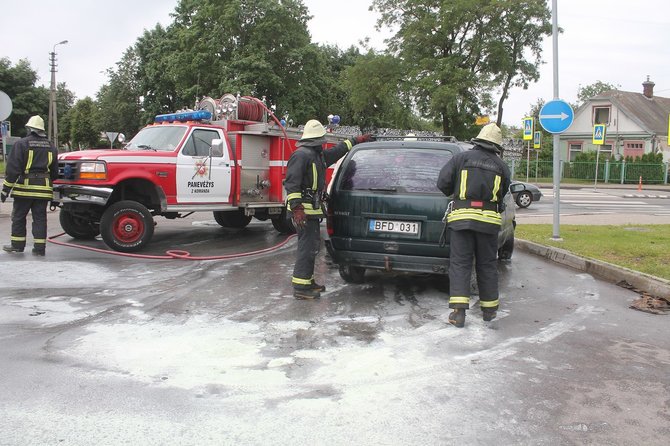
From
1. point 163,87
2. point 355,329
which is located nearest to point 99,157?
point 355,329

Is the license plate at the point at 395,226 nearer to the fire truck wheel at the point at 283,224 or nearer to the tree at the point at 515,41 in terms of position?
the fire truck wheel at the point at 283,224

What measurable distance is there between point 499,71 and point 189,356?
3589 cm

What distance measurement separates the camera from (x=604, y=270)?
772cm

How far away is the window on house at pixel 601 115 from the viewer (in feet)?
160

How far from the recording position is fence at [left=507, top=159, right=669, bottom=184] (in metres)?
38.6

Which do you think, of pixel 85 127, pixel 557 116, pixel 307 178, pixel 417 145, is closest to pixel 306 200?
pixel 307 178

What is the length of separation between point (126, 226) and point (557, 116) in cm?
728

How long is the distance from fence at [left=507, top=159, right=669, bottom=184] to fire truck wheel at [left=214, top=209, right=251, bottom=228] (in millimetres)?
29289

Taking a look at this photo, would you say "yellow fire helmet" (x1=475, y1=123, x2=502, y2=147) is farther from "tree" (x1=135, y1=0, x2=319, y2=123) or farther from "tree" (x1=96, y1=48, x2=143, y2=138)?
"tree" (x1=96, y1=48, x2=143, y2=138)

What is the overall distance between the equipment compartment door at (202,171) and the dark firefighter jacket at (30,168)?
1896 millimetres

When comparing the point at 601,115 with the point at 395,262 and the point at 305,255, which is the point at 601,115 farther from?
the point at 305,255

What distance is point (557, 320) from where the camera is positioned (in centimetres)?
547

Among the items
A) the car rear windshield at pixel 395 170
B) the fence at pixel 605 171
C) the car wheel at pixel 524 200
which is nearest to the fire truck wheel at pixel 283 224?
the car rear windshield at pixel 395 170

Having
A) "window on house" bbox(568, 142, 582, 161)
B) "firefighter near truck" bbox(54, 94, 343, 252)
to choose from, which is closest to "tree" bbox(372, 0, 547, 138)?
"window on house" bbox(568, 142, 582, 161)
